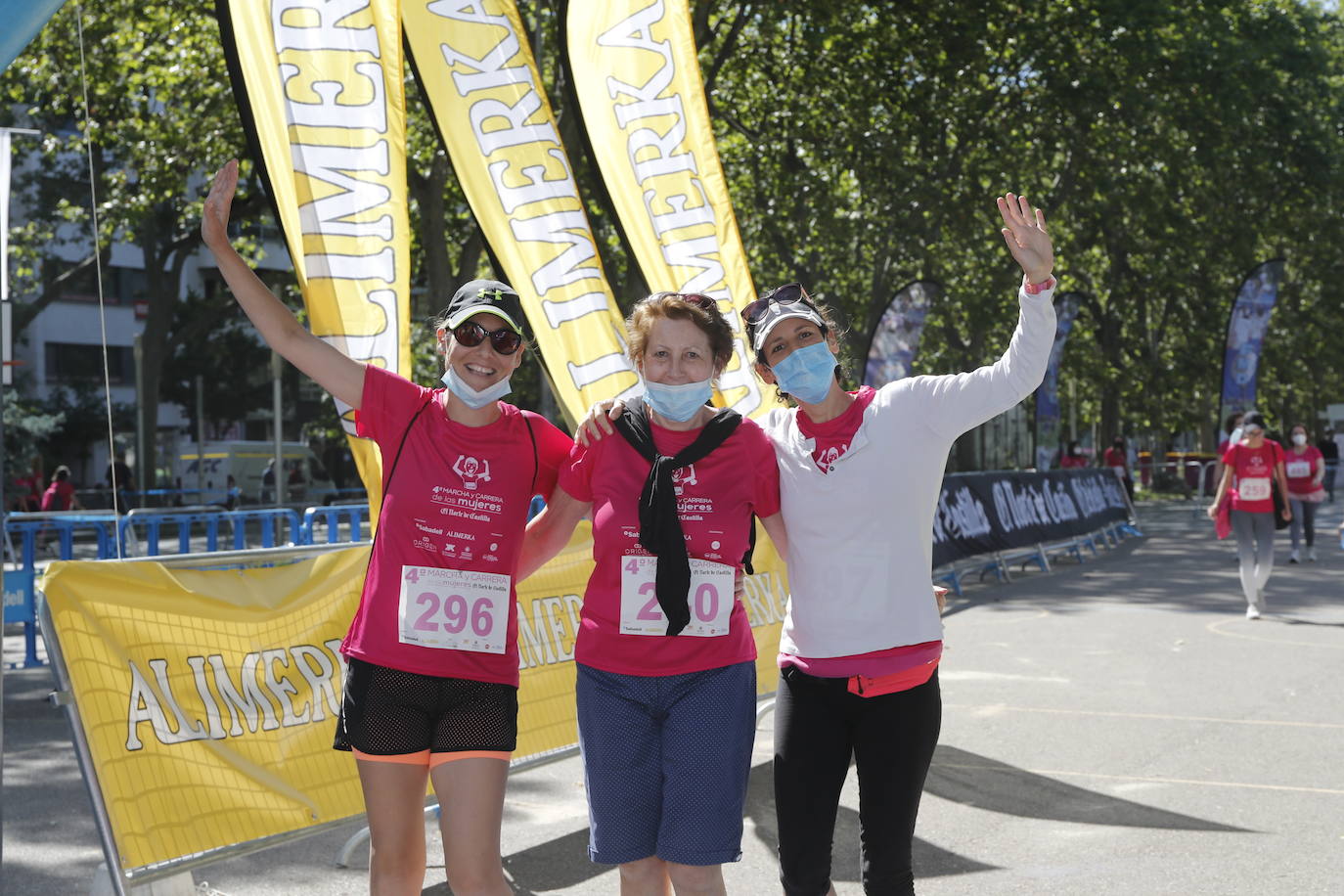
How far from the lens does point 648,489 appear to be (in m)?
3.60

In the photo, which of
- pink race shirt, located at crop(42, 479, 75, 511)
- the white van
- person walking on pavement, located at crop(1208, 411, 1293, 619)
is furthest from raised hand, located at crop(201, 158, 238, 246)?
the white van

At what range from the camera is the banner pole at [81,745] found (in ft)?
14.5

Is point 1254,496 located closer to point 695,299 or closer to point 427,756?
point 695,299

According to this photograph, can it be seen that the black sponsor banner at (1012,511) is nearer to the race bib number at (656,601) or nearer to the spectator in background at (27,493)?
the race bib number at (656,601)

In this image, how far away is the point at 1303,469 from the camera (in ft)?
60.4

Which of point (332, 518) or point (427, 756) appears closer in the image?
point (427, 756)

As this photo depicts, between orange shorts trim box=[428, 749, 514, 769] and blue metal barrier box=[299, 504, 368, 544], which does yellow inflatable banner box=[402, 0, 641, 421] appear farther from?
orange shorts trim box=[428, 749, 514, 769]

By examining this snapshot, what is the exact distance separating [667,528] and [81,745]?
2.15 m

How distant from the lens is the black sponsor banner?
16.8 meters

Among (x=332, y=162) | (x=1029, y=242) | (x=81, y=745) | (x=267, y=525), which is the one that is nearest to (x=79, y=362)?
(x=267, y=525)

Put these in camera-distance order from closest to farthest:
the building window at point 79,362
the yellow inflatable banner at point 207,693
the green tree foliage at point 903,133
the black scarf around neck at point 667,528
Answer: the black scarf around neck at point 667,528 → the yellow inflatable banner at point 207,693 → the green tree foliage at point 903,133 → the building window at point 79,362

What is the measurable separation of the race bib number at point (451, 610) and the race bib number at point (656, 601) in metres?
0.41

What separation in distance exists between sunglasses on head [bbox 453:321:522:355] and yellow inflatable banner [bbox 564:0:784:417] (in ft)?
14.7

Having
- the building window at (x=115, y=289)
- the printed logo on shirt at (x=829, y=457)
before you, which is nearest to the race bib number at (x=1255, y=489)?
the printed logo on shirt at (x=829, y=457)
